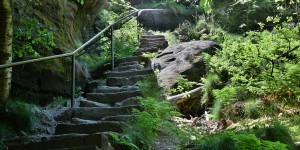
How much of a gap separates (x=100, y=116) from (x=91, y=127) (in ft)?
2.15

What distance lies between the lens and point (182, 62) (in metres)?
9.79

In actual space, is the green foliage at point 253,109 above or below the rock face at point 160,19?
below

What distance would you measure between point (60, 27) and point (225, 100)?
382 centimetres

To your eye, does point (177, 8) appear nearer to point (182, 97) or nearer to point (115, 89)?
point (182, 97)

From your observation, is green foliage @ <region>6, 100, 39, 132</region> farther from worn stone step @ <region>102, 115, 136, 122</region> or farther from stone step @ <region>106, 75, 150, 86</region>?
stone step @ <region>106, 75, 150, 86</region>

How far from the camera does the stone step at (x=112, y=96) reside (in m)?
5.76

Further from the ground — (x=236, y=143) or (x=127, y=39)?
(x=127, y=39)

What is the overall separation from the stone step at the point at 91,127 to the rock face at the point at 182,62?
454 cm

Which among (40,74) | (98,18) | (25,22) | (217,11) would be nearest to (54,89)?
(40,74)

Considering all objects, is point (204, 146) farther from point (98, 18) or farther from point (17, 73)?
point (98, 18)

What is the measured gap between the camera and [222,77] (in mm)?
9031

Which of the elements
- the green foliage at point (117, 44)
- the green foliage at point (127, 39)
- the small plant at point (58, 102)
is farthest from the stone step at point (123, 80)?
the green foliage at point (127, 39)

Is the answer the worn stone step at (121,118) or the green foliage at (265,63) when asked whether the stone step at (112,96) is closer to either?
the worn stone step at (121,118)

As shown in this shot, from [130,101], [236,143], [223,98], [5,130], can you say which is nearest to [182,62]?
[223,98]
